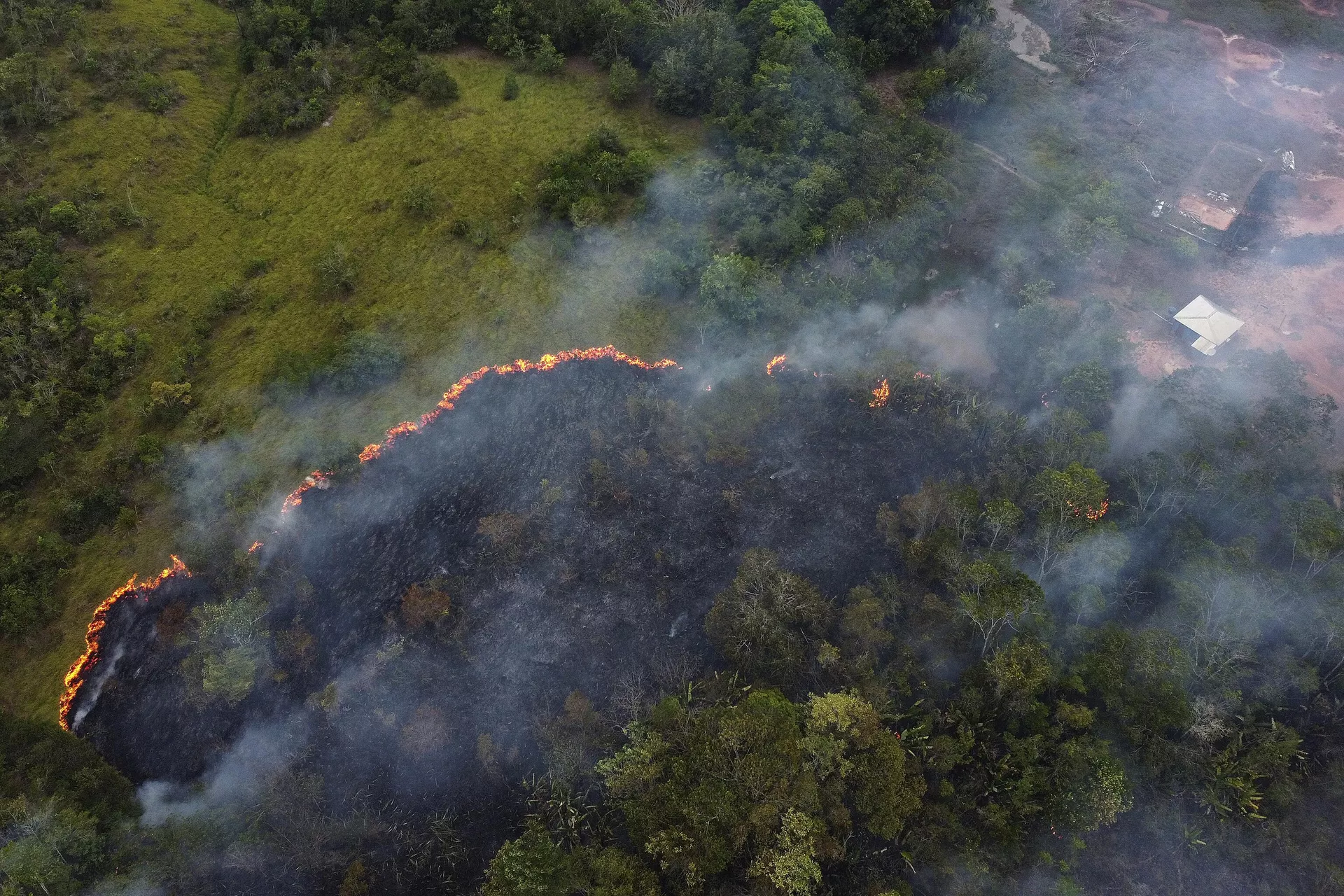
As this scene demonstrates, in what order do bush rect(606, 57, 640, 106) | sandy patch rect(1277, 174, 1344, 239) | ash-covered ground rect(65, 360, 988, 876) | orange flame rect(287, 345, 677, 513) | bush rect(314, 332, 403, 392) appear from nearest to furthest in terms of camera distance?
ash-covered ground rect(65, 360, 988, 876)
orange flame rect(287, 345, 677, 513)
bush rect(314, 332, 403, 392)
sandy patch rect(1277, 174, 1344, 239)
bush rect(606, 57, 640, 106)

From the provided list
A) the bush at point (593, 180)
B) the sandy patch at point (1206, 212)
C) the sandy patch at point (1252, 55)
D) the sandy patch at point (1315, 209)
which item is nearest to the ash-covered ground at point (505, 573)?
the bush at point (593, 180)

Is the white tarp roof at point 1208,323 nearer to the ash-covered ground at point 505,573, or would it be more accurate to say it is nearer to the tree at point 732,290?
the ash-covered ground at point 505,573

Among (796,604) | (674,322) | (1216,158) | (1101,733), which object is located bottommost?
(1101,733)

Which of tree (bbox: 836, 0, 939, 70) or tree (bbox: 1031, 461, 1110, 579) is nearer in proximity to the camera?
tree (bbox: 1031, 461, 1110, 579)

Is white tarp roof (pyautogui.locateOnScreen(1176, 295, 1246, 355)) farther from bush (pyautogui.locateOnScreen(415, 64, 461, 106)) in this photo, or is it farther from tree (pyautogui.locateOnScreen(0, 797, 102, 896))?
tree (pyautogui.locateOnScreen(0, 797, 102, 896))

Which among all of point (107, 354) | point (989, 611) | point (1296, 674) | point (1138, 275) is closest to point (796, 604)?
point (989, 611)

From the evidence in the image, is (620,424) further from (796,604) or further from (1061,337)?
(1061,337)

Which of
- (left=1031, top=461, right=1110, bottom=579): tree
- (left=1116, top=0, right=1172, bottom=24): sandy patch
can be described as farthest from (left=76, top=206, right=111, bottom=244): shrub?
(left=1116, top=0, right=1172, bottom=24): sandy patch
